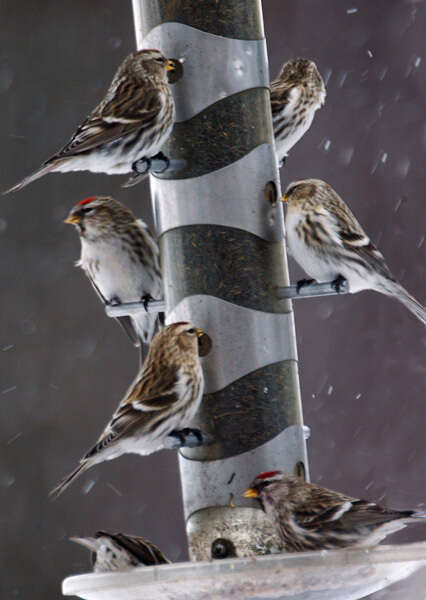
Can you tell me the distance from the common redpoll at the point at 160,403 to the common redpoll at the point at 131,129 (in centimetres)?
46

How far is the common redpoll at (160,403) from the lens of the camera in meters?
2.95

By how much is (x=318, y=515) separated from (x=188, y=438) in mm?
420

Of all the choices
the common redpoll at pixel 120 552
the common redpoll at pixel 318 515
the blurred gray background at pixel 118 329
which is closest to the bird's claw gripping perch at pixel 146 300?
the common redpoll at pixel 318 515

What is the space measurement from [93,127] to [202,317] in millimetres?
561

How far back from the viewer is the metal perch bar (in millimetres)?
3322

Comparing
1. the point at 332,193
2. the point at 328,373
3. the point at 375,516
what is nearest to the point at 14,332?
the point at 328,373

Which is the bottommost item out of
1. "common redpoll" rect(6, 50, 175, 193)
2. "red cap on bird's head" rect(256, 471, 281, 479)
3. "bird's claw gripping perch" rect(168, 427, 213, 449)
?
"red cap on bird's head" rect(256, 471, 281, 479)

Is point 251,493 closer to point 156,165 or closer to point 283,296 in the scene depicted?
point 283,296

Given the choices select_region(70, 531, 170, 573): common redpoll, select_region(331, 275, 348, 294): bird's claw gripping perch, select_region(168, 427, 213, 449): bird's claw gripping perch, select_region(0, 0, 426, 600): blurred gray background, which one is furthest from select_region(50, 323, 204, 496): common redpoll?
select_region(0, 0, 426, 600): blurred gray background

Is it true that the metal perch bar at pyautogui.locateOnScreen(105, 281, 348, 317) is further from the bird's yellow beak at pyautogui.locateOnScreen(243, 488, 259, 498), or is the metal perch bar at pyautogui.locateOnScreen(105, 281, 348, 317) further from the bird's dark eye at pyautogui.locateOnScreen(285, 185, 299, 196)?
A: the bird's yellow beak at pyautogui.locateOnScreen(243, 488, 259, 498)

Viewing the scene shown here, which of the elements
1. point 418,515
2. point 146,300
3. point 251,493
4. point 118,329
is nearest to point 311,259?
point 146,300

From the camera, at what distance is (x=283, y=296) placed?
3354mm

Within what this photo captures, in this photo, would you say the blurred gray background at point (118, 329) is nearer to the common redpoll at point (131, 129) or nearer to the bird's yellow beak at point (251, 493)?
the common redpoll at point (131, 129)

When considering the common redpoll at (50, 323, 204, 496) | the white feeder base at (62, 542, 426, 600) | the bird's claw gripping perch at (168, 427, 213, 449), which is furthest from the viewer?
the bird's claw gripping perch at (168, 427, 213, 449)
